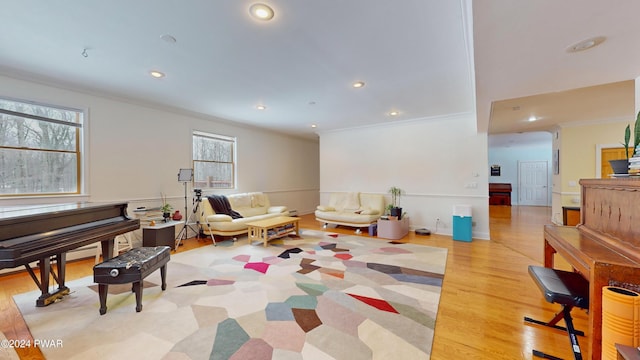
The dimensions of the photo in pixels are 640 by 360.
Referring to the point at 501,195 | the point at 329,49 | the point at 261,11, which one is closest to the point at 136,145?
the point at 261,11

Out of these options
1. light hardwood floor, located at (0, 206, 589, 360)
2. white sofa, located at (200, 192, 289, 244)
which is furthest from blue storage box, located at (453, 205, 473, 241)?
white sofa, located at (200, 192, 289, 244)

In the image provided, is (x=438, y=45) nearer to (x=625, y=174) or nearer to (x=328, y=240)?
(x=625, y=174)

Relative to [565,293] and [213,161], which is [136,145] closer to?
[213,161]

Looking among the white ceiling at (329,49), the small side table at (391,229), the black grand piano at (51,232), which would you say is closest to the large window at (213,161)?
the white ceiling at (329,49)

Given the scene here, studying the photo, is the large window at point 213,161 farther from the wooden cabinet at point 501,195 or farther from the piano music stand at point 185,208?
the wooden cabinet at point 501,195

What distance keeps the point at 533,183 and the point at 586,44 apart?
1168 cm

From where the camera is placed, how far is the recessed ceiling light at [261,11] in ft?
6.58

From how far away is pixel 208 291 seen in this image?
2.74 m

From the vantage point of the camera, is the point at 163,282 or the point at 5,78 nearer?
the point at 163,282

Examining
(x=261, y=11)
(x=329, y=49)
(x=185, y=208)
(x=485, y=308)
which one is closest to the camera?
(x=261, y=11)

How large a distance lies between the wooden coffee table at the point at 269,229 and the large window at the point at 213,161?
1.80 meters

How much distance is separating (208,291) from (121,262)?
2.87 ft

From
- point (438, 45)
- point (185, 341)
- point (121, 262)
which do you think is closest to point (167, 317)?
point (185, 341)

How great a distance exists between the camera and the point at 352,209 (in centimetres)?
649
